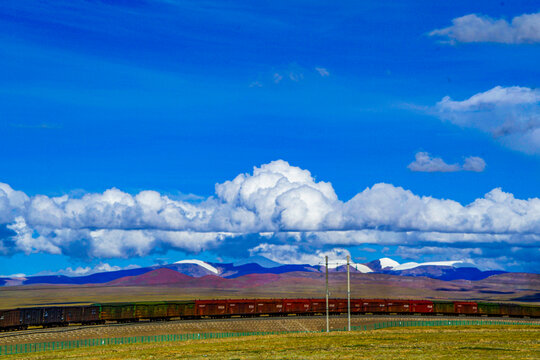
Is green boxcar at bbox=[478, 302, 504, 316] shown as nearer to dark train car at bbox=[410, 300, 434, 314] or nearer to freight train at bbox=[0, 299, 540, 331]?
freight train at bbox=[0, 299, 540, 331]

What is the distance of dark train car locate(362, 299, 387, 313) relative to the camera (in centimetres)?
12469

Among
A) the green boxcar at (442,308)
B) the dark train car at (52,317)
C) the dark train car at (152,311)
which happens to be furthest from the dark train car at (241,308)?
the green boxcar at (442,308)

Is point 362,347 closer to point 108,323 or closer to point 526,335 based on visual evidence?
point 526,335

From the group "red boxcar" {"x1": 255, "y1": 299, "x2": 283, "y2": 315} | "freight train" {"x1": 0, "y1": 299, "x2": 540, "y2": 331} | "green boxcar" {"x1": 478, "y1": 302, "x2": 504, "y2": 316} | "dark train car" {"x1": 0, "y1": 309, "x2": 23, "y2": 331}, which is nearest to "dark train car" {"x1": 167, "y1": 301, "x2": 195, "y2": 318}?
"freight train" {"x1": 0, "y1": 299, "x2": 540, "y2": 331}

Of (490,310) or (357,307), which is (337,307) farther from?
(490,310)

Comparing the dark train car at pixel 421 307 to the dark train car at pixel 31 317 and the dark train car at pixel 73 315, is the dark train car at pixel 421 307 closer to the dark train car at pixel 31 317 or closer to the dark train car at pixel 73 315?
the dark train car at pixel 73 315

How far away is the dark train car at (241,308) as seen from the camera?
117000 millimetres

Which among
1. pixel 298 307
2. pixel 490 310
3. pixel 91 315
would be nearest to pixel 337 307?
pixel 298 307

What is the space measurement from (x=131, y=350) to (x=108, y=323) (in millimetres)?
45373

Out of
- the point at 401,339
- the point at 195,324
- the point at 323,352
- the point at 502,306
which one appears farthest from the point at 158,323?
the point at 502,306

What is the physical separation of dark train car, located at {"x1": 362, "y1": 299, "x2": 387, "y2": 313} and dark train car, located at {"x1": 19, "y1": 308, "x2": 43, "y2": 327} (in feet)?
188

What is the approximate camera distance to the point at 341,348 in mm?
59594

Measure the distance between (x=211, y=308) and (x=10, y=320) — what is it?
1378 inches

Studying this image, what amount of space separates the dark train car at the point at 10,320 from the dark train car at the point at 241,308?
36.0 meters
